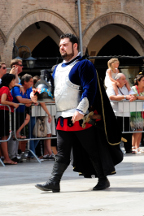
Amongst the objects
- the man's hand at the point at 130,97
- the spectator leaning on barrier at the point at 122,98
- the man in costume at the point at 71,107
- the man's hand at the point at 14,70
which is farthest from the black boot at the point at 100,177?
the man's hand at the point at 130,97

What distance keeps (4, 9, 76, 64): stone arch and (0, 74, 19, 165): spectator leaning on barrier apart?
32.6 ft

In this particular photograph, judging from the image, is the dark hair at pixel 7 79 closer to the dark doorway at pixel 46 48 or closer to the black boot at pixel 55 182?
the black boot at pixel 55 182

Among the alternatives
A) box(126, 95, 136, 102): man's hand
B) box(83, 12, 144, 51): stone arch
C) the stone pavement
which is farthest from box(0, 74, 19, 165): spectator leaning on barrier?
box(83, 12, 144, 51): stone arch

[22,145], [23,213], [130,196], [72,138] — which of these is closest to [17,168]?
[22,145]

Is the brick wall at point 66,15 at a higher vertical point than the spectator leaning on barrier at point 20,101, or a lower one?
higher

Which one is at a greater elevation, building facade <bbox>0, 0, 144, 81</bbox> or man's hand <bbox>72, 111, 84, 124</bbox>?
building facade <bbox>0, 0, 144, 81</bbox>

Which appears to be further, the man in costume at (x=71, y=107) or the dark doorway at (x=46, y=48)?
the dark doorway at (x=46, y=48)

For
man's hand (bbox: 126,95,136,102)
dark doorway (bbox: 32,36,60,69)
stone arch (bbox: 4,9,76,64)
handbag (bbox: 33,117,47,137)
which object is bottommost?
handbag (bbox: 33,117,47,137)

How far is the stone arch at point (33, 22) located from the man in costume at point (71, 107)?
1403cm

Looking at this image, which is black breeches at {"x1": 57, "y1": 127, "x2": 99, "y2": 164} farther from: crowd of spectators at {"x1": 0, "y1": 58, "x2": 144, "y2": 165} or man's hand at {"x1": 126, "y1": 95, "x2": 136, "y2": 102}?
man's hand at {"x1": 126, "y1": 95, "x2": 136, "y2": 102}

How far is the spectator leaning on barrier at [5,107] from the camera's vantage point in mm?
11156

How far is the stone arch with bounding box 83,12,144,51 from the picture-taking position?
76.4 feet

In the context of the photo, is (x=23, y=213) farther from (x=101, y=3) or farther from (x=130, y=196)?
(x=101, y=3)

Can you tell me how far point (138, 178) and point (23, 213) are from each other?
10.7 feet
